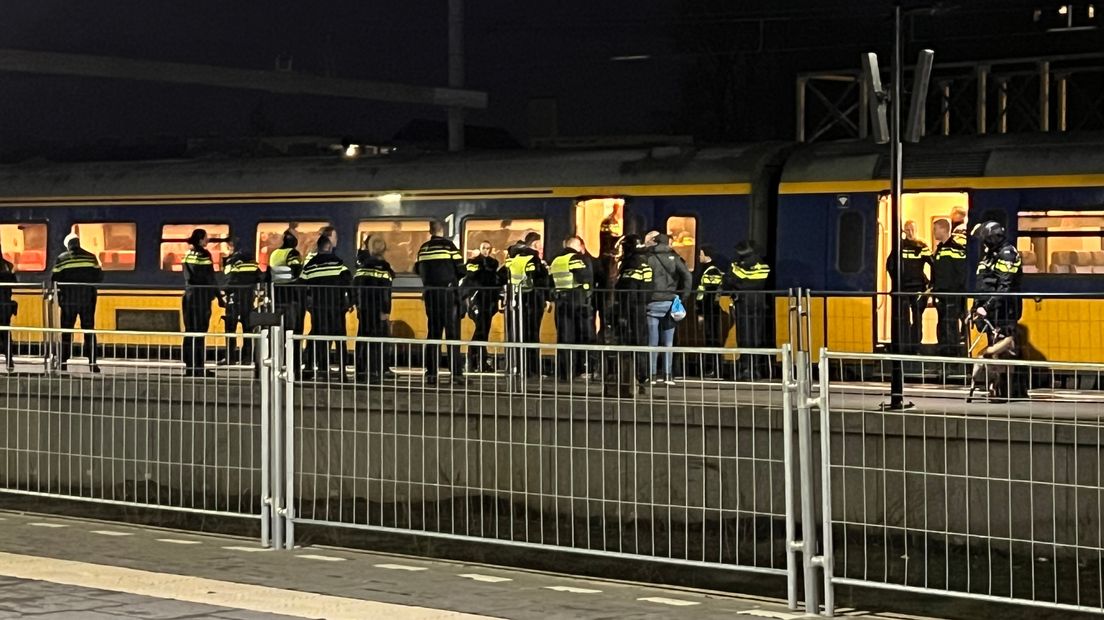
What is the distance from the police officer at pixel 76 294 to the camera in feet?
44.9

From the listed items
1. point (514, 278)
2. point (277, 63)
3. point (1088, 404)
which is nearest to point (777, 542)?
point (1088, 404)

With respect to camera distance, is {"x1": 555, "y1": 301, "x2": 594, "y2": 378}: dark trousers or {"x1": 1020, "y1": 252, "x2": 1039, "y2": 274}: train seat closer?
{"x1": 555, "y1": 301, "x2": 594, "y2": 378}: dark trousers

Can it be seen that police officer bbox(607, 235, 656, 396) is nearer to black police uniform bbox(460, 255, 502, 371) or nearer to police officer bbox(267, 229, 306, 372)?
black police uniform bbox(460, 255, 502, 371)

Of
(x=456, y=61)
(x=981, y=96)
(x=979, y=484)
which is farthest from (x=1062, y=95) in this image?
(x=979, y=484)

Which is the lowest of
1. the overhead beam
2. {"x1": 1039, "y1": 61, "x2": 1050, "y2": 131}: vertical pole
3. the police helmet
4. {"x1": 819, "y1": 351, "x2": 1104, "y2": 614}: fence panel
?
{"x1": 819, "y1": 351, "x2": 1104, "y2": 614}: fence panel

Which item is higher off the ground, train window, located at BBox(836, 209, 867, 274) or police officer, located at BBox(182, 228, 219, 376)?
train window, located at BBox(836, 209, 867, 274)

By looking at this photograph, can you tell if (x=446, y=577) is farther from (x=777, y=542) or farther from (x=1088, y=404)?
(x=1088, y=404)

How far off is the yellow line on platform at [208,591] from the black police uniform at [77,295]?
3.10 m

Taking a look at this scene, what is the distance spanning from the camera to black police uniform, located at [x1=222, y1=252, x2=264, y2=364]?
12.5 metres

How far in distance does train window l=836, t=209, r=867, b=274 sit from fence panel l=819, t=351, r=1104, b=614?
1163 cm

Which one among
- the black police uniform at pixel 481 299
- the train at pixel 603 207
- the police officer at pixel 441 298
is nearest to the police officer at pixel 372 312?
the police officer at pixel 441 298

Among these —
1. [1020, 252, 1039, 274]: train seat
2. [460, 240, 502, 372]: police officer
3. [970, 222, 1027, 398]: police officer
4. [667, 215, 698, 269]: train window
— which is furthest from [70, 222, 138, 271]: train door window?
[970, 222, 1027, 398]: police officer

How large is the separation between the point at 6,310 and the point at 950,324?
1091 cm

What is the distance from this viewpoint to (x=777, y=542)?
10344 millimetres
